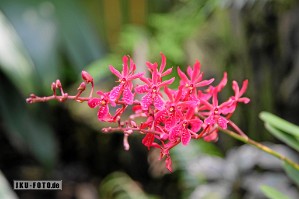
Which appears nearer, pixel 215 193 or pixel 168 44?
pixel 215 193

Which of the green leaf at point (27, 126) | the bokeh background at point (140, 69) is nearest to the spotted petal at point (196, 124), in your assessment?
the bokeh background at point (140, 69)

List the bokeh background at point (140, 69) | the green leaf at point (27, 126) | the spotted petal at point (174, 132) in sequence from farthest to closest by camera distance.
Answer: the green leaf at point (27, 126), the bokeh background at point (140, 69), the spotted petal at point (174, 132)

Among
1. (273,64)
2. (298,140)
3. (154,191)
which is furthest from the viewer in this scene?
(154,191)

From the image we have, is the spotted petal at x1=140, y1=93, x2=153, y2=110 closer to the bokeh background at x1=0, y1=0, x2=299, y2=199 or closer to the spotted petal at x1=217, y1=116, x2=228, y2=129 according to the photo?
the spotted petal at x1=217, y1=116, x2=228, y2=129

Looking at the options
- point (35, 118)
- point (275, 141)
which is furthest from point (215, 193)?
point (35, 118)

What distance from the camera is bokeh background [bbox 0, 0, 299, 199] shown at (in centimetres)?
146

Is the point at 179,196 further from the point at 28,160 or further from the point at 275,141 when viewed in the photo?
the point at 28,160

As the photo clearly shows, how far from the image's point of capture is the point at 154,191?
1812 millimetres

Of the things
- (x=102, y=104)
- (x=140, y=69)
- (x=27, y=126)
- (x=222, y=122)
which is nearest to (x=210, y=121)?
(x=222, y=122)

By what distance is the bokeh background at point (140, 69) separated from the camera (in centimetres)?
146

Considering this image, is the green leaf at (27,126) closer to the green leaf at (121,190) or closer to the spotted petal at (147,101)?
the green leaf at (121,190)

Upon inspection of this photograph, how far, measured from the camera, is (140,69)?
1593 millimetres

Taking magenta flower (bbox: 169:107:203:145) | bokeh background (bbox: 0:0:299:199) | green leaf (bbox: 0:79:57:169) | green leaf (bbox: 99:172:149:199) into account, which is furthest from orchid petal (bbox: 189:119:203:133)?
green leaf (bbox: 0:79:57:169)

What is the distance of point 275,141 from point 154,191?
1.78ft
